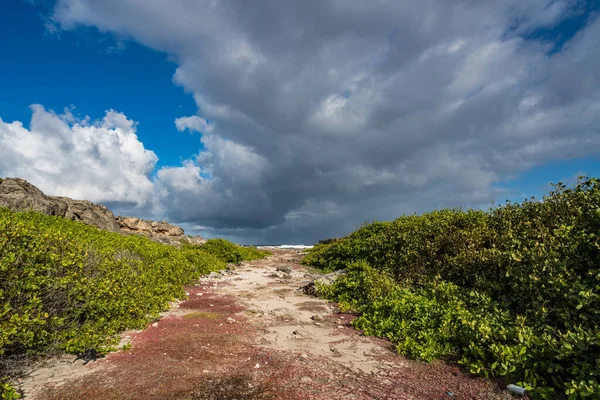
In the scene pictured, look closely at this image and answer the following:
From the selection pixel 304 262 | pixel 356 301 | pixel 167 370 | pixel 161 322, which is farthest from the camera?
pixel 304 262

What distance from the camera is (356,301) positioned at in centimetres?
1191

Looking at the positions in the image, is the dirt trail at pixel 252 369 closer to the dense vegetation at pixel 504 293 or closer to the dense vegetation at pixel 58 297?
the dense vegetation at pixel 58 297

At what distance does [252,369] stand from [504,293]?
7.39 meters

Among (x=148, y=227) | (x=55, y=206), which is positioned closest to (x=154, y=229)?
(x=148, y=227)

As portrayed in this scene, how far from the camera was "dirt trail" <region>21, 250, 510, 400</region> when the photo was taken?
541cm

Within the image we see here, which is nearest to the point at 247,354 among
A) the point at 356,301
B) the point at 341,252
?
the point at 356,301

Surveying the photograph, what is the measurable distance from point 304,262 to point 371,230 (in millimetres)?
7730

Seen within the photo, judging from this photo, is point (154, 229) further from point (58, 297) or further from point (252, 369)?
point (252, 369)

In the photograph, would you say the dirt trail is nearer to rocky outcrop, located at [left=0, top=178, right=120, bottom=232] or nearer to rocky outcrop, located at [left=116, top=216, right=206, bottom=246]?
A: rocky outcrop, located at [left=0, top=178, right=120, bottom=232]

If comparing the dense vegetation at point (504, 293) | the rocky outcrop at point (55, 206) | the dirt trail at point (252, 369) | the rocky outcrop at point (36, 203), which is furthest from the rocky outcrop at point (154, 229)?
the dirt trail at point (252, 369)

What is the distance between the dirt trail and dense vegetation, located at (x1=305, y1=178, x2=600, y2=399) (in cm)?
74

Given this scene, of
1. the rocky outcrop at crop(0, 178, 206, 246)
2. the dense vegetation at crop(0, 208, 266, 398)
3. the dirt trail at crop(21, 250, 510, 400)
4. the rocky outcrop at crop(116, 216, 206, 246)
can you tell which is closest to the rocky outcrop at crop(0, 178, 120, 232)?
the rocky outcrop at crop(0, 178, 206, 246)

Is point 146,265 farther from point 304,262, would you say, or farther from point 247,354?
point 304,262

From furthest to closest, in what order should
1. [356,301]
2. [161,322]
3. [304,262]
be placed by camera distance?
[304,262]
[356,301]
[161,322]
